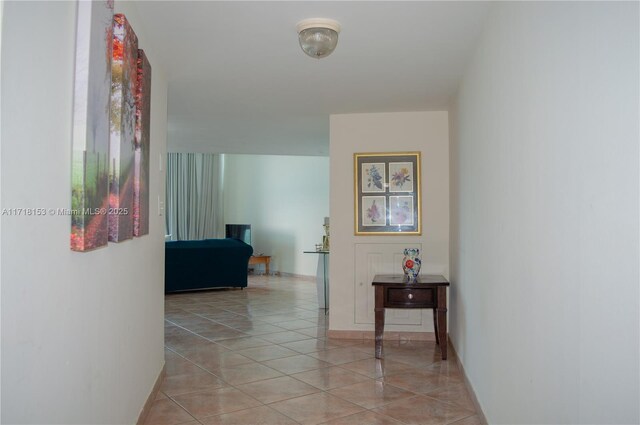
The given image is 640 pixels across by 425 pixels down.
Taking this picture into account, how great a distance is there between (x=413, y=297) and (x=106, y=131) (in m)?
2.94

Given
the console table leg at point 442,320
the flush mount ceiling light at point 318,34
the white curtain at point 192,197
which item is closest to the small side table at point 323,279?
the console table leg at point 442,320

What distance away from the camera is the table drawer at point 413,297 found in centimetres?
405

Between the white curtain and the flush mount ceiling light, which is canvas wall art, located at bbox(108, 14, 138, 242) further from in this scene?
the white curtain

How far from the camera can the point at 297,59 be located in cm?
324

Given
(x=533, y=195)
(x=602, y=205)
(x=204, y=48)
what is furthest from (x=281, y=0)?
(x=602, y=205)

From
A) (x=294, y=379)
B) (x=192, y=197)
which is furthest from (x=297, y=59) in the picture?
(x=192, y=197)

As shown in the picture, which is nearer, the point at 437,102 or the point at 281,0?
the point at 281,0

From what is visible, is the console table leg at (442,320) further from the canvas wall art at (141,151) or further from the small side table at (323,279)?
the canvas wall art at (141,151)

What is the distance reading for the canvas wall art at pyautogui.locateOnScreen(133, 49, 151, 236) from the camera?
2.33 metres

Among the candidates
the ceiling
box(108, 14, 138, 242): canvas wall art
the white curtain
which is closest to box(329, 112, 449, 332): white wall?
the ceiling

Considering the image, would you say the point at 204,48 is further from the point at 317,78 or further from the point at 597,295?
the point at 597,295

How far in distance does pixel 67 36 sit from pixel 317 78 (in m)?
2.40

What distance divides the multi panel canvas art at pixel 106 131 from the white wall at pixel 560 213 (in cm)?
140

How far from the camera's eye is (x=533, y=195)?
1737mm
